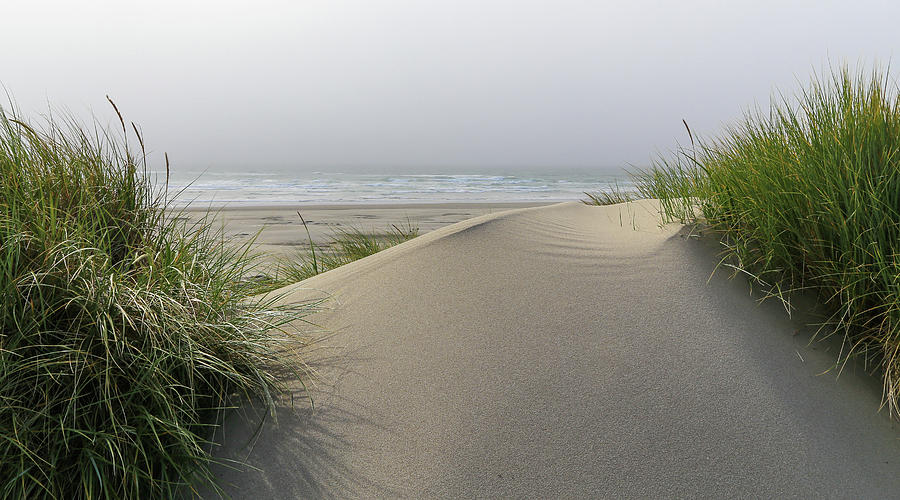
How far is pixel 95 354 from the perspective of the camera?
5.52ft

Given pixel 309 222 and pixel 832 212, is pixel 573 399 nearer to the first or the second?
pixel 832 212

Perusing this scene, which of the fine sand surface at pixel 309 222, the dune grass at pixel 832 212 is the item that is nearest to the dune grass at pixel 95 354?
the dune grass at pixel 832 212

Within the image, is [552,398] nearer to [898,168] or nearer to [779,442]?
[779,442]

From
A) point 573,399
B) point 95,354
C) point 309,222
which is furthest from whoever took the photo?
point 309,222

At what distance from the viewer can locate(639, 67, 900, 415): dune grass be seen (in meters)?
2.04

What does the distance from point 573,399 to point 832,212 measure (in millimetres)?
1210

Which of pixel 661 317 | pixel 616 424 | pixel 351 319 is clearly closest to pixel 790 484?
pixel 616 424

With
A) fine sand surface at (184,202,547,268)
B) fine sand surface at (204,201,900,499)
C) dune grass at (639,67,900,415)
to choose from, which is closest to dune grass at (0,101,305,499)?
fine sand surface at (204,201,900,499)

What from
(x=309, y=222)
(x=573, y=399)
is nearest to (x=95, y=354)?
(x=573, y=399)

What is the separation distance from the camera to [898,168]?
2.10m

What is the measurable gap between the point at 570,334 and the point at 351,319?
3.18ft

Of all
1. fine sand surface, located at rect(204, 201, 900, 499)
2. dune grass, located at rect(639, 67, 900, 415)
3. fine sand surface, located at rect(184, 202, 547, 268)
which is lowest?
fine sand surface, located at rect(184, 202, 547, 268)

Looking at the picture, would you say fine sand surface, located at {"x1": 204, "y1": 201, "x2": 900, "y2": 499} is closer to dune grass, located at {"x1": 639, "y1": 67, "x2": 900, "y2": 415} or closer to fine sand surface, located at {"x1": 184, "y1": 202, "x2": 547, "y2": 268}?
dune grass, located at {"x1": 639, "y1": 67, "x2": 900, "y2": 415}

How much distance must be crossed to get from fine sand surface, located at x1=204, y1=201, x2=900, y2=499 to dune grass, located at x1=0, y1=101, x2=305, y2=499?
203 mm
